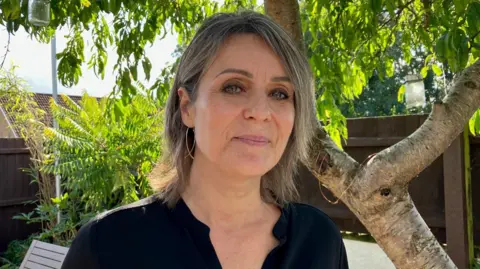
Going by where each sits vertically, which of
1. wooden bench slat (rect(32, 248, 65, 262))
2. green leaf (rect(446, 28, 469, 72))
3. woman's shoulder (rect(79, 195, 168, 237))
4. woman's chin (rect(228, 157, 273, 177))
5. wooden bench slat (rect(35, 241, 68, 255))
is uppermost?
green leaf (rect(446, 28, 469, 72))

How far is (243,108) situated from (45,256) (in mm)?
3135

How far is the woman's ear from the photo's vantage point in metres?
1.38

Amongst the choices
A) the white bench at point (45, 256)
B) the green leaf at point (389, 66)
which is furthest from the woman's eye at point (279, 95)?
the white bench at point (45, 256)

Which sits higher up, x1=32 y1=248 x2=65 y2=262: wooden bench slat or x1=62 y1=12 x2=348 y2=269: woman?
x1=62 y1=12 x2=348 y2=269: woman

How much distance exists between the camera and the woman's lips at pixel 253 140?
4.05ft

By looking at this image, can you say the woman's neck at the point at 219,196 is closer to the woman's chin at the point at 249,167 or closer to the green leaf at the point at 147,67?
the woman's chin at the point at 249,167

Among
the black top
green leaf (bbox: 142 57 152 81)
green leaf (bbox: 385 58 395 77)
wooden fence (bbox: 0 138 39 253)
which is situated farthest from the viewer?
wooden fence (bbox: 0 138 39 253)

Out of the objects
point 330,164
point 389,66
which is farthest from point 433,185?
point 330,164

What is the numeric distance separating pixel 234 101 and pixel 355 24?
1.91 m

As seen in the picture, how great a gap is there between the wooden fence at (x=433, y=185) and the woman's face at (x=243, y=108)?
3.62 metres

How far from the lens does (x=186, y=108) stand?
1.41 metres

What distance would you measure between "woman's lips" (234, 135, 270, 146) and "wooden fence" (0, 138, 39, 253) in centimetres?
693

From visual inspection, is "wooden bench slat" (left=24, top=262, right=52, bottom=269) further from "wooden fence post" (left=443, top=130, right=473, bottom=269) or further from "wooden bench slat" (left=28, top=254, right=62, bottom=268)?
"wooden fence post" (left=443, top=130, right=473, bottom=269)

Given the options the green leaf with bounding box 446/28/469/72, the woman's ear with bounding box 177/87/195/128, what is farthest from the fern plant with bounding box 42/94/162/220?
the green leaf with bounding box 446/28/469/72
